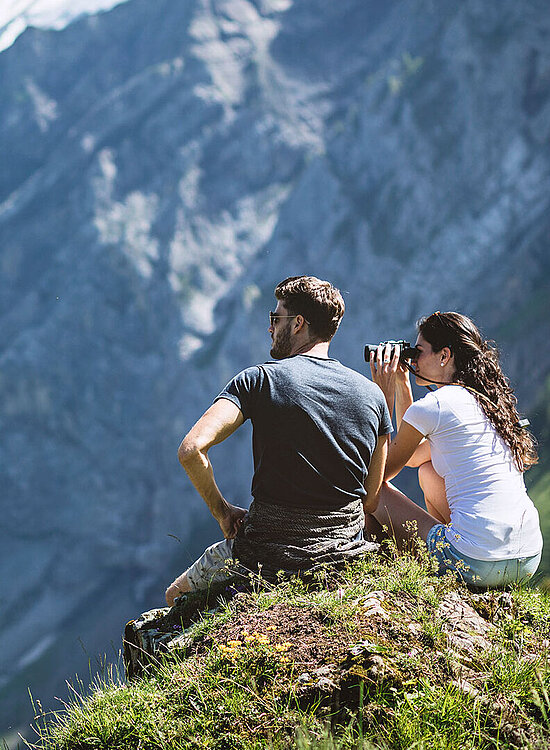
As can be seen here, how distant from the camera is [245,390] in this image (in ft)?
10.4

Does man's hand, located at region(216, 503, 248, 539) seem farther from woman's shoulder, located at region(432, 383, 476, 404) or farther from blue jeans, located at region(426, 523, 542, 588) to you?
woman's shoulder, located at region(432, 383, 476, 404)

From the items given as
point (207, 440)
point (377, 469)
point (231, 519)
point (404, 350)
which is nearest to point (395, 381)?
point (404, 350)

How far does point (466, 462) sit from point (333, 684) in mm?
1430

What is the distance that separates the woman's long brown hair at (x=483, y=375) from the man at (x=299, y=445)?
56cm

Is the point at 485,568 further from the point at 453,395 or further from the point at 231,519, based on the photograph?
the point at 231,519

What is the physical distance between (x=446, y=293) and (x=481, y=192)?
8638 mm

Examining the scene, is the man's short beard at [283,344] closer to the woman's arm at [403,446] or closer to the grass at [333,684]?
the woman's arm at [403,446]

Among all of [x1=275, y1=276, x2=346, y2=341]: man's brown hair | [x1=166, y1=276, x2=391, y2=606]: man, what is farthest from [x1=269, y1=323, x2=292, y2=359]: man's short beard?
[x1=275, y1=276, x2=346, y2=341]: man's brown hair

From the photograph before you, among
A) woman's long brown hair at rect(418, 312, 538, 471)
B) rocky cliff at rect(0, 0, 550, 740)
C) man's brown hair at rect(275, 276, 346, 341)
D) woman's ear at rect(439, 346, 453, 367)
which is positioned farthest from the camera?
rocky cliff at rect(0, 0, 550, 740)

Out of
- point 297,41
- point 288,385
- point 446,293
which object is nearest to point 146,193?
point 297,41

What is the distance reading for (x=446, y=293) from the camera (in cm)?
5269

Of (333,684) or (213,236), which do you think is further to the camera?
(213,236)

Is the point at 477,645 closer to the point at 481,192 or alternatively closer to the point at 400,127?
the point at 481,192

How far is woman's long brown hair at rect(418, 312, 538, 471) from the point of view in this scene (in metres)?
3.57
